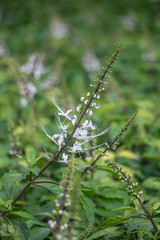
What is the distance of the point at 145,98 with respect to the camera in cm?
606

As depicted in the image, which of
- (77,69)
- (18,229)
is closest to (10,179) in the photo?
(18,229)

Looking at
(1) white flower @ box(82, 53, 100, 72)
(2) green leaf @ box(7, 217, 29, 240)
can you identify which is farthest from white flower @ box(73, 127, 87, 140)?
(1) white flower @ box(82, 53, 100, 72)

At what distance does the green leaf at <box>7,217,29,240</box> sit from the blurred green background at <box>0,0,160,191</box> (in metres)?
0.64

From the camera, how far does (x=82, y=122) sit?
277 cm

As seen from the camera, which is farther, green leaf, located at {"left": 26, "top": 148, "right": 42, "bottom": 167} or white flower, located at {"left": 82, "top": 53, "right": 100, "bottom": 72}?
white flower, located at {"left": 82, "top": 53, "right": 100, "bottom": 72}

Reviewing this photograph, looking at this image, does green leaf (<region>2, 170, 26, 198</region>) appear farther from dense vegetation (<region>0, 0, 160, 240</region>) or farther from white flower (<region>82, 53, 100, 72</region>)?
white flower (<region>82, 53, 100, 72</region>)

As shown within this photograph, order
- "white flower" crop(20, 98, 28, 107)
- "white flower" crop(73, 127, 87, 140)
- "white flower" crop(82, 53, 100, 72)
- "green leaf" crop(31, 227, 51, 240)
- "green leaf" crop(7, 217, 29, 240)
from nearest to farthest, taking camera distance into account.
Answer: "green leaf" crop(7, 217, 29, 240) < "white flower" crop(73, 127, 87, 140) < "green leaf" crop(31, 227, 51, 240) < "white flower" crop(20, 98, 28, 107) < "white flower" crop(82, 53, 100, 72)

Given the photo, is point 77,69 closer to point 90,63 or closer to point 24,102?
point 90,63

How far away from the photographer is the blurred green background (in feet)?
13.3

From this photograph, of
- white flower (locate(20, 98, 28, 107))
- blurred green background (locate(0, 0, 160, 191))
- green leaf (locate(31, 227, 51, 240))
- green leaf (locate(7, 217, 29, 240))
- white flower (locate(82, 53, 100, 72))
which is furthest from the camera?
white flower (locate(82, 53, 100, 72))

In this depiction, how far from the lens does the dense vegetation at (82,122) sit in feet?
6.77

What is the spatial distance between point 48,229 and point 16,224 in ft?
1.34

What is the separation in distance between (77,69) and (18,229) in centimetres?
585

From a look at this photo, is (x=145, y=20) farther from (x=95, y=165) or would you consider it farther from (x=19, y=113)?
(x=95, y=165)
